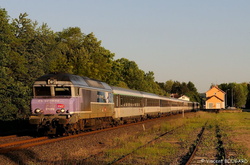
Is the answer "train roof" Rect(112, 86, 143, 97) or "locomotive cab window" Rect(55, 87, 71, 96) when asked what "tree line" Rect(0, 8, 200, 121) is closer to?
"train roof" Rect(112, 86, 143, 97)

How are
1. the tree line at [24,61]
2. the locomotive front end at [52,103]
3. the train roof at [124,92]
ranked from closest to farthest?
the locomotive front end at [52,103] → the train roof at [124,92] → the tree line at [24,61]

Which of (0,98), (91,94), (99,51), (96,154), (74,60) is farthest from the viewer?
(99,51)

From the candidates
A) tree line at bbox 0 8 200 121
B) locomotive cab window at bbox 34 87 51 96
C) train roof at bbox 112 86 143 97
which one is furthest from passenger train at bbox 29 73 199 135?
tree line at bbox 0 8 200 121

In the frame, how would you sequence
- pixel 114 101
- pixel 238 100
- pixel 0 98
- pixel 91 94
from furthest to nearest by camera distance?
1. pixel 238 100
2. pixel 0 98
3. pixel 114 101
4. pixel 91 94

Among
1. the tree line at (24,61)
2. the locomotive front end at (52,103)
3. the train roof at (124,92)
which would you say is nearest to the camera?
the locomotive front end at (52,103)

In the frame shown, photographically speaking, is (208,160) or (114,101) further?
(114,101)

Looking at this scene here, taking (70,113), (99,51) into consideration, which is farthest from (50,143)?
(99,51)

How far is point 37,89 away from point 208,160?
1114 cm

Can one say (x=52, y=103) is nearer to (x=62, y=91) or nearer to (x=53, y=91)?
(x=53, y=91)

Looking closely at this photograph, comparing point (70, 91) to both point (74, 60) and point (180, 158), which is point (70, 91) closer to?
point (180, 158)

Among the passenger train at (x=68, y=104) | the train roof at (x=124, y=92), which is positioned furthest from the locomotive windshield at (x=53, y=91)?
the train roof at (x=124, y=92)

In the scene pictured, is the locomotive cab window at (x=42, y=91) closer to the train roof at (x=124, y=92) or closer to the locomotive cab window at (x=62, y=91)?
the locomotive cab window at (x=62, y=91)

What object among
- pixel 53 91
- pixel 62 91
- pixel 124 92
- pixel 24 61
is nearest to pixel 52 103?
pixel 53 91

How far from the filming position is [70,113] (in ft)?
64.4
